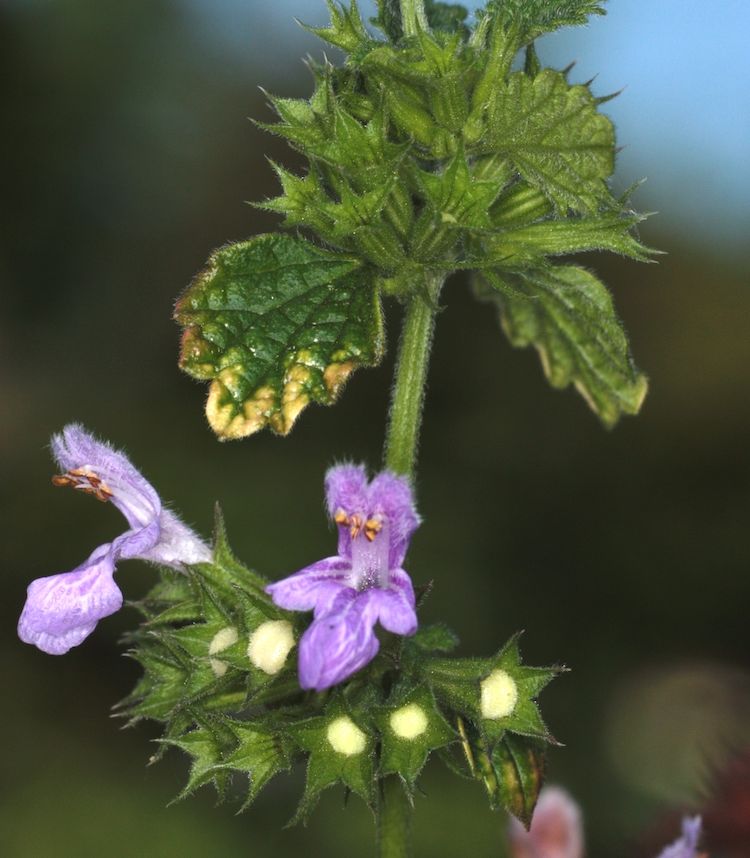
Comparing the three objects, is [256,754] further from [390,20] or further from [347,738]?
[390,20]

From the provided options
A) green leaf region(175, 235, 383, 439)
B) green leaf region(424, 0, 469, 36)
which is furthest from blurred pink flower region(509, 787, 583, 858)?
green leaf region(424, 0, 469, 36)

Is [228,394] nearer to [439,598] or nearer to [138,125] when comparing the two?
[439,598]

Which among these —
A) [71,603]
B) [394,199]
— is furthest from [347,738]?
[394,199]

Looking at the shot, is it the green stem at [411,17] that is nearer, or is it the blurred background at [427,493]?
the green stem at [411,17]

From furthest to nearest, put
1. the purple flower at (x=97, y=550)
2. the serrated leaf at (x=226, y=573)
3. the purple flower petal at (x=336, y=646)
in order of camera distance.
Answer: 1. the serrated leaf at (x=226, y=573)
2. the purple flower at (x=97, y=550)
3. the purple flower petal at (x=336, y=646)

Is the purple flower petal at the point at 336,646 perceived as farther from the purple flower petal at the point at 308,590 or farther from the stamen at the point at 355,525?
the stamen at the point at 355,525

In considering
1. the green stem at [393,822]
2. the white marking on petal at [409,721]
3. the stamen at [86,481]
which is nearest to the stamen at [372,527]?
the white marking on petal at [409,721]

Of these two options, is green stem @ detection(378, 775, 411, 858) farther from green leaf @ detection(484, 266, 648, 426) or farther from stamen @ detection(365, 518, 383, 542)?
green leaf @ detection(484, 266, 648, 426)
